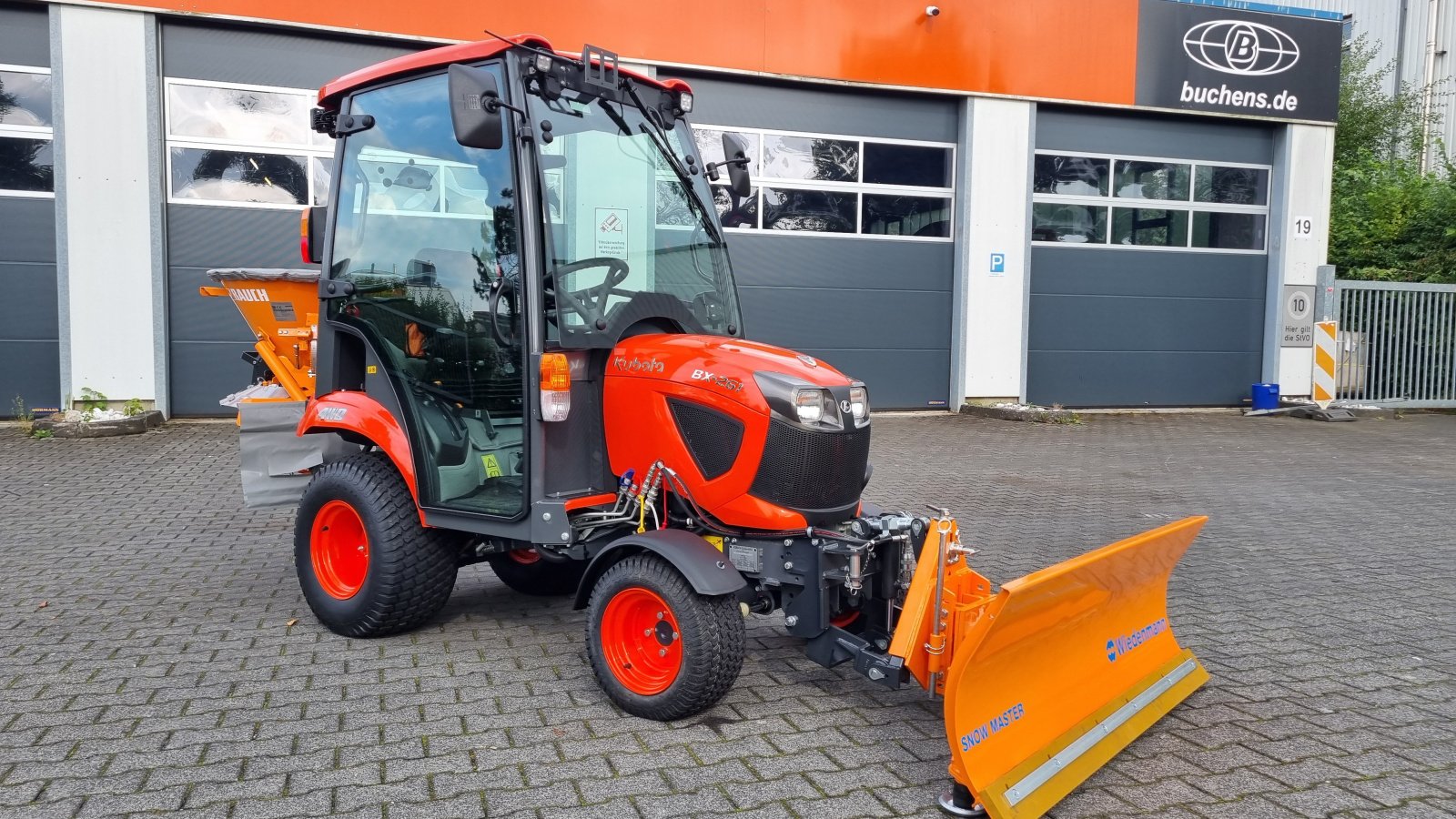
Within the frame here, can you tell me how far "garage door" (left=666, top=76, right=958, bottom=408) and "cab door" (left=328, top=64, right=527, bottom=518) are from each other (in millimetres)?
8454

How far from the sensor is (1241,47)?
1500 cm

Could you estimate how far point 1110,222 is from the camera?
1486 cm

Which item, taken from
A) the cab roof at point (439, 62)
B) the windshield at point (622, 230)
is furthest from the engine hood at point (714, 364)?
the cab roof at point (439, 62)

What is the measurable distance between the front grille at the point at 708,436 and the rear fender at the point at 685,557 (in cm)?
26

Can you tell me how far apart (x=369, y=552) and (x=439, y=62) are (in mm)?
2011

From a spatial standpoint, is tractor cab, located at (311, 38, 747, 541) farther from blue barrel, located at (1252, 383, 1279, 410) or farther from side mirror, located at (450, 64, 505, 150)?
blue barrel, located at (1252, 383, 1279, 410)

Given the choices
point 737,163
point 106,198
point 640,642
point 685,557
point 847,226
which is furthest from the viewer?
point 847,226

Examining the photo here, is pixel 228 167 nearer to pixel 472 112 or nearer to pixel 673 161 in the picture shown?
pixel 673 161

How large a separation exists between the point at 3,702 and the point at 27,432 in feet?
26.2

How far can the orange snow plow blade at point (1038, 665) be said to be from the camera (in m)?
3.02

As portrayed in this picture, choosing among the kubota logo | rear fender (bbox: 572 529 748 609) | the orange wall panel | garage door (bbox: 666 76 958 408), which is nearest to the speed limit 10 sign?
the kubota logo

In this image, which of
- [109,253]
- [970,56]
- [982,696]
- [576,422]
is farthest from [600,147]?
[970,56]

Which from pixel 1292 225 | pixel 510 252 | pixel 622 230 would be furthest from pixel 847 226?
pixel 510 252

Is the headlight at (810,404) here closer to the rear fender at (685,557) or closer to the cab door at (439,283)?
the rear fender at (685,557)
